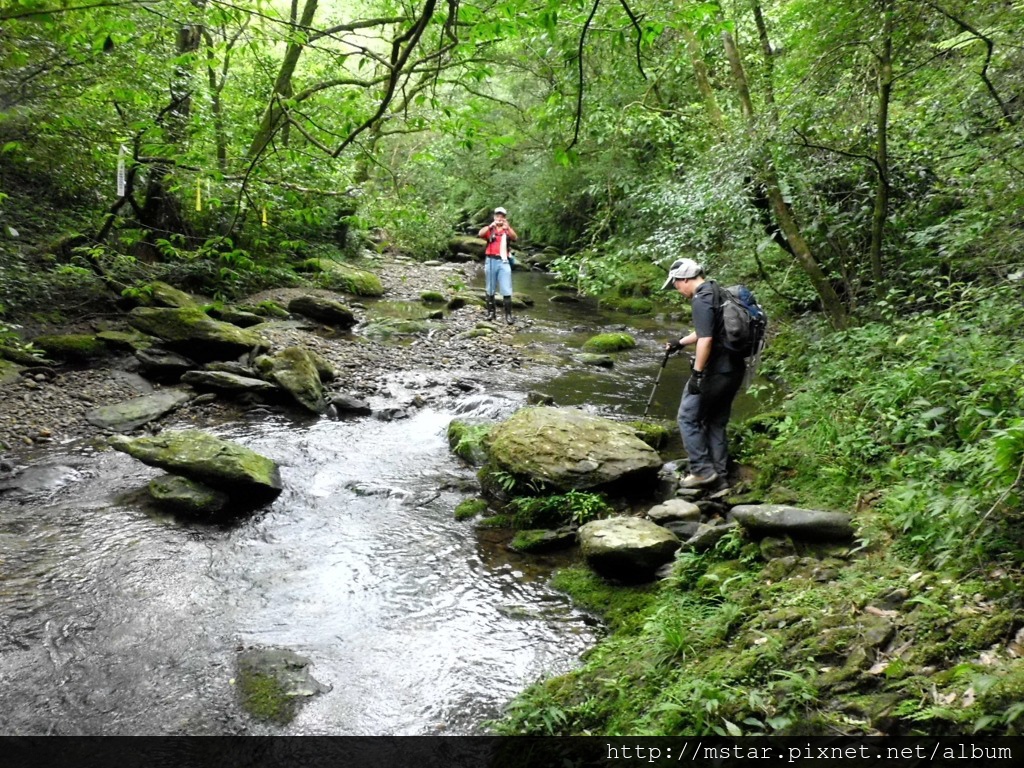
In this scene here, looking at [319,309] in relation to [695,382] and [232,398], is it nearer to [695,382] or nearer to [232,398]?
[232,398]

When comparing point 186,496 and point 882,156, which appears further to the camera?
point 882,156

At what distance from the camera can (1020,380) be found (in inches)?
177

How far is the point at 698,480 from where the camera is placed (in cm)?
681

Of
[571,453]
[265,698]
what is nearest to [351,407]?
[571,453]

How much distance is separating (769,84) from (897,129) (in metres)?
2.20

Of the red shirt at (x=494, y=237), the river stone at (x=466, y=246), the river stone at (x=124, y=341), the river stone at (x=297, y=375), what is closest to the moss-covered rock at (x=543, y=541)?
the river stone at (x=297, y=375)

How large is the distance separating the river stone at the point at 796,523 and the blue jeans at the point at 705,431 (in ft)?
4.80

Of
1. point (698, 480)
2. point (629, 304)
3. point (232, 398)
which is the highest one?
point (629, 304)

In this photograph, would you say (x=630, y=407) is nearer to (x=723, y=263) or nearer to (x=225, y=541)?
(x=723, y=263)

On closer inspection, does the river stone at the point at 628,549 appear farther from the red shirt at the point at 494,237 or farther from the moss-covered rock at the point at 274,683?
the red shirt at the point at 494,237

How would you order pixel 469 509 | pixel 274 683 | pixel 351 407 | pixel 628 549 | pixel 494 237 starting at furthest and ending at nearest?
pixel 494 237 < pixel 351 407 < pixel 469 509 < pixel 628 549 < pixel 274 683

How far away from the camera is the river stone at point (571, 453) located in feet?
23.0

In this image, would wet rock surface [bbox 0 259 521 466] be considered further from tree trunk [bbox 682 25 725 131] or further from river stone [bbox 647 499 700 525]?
river stone [bbox 647 499 700 525]

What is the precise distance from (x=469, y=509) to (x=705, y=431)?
2.63 m
